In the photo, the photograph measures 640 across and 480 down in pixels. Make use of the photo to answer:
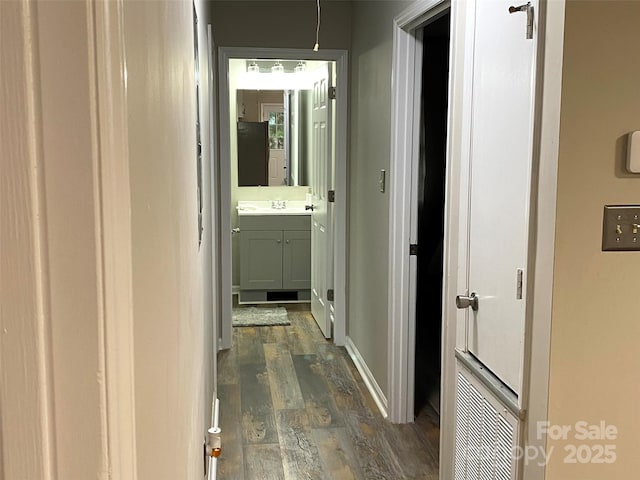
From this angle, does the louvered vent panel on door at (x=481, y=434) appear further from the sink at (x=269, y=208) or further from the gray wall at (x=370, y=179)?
the sink at (x=269, y=208)

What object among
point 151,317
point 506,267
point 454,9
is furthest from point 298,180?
point 151,317

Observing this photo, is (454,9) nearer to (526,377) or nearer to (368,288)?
(526,377)

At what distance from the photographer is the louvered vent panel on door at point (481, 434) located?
6.39 feet

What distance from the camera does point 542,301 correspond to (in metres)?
1.72

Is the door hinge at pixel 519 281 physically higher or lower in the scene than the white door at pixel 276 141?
lower

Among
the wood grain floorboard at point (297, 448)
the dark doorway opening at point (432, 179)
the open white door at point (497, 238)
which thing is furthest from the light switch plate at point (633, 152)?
the dark doorway opening at point (432, 179)

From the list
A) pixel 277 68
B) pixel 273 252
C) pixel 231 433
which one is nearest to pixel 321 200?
pixel 273 252

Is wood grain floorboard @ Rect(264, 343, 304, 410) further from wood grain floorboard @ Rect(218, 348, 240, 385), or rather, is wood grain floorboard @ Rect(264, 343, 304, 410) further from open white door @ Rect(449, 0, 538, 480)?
open white door @ Rect(449, 0, 538, 480)

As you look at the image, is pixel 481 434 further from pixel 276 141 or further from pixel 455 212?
pixel 276 141

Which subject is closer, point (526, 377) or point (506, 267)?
point (526, 377)

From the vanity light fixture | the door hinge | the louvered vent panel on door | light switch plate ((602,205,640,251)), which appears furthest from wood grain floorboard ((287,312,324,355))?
light switch plate ((602,205,640,251))

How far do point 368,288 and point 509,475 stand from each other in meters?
2.19

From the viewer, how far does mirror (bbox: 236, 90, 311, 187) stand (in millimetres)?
6293

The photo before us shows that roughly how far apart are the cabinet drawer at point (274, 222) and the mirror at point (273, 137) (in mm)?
529
